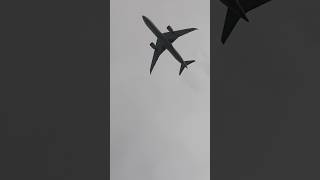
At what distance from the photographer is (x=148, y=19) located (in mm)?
60406

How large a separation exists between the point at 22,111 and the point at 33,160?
5.49 meters

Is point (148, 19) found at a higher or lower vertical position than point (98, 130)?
higher

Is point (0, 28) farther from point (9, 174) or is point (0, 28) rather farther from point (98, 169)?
point (98, 169)
